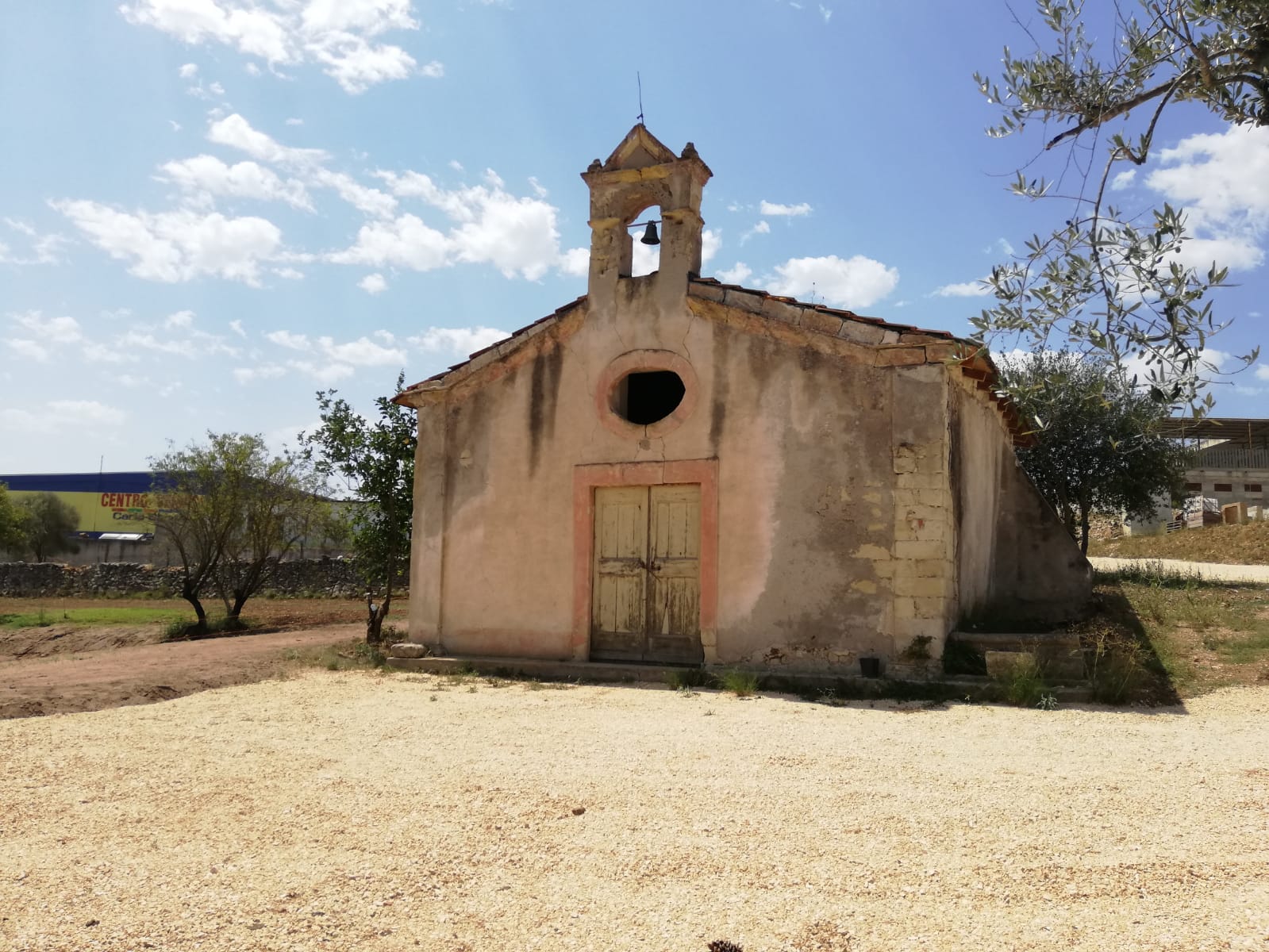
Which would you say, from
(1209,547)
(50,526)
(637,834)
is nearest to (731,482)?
(637,834)

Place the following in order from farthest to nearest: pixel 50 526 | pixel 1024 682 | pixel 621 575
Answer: pixel 50 526, pixel 621 575, pixel 1024 682

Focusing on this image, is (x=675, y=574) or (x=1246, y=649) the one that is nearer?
(x=1246, y=649)

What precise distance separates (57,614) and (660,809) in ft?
71.6

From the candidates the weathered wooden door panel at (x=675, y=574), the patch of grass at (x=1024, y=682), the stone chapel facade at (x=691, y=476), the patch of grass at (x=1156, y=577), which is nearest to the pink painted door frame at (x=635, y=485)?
the stone chapel facade at (x=691, y=476)

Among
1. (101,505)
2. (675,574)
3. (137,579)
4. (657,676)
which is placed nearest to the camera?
(657,676)

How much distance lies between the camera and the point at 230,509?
60.6ft

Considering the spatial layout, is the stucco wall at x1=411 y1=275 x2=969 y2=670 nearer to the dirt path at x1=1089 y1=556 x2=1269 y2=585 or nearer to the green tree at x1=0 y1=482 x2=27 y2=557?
the dirt path at x1=1089 y1=556 x2=1269 y2=585

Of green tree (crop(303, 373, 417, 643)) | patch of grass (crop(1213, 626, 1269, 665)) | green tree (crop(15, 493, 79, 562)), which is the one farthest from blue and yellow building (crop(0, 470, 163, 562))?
patch of grass (crop(1213, 626, 1269, 665))

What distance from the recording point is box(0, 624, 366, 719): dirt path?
8.28 meters

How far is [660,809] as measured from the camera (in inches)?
190

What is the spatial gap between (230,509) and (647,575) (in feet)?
37.3

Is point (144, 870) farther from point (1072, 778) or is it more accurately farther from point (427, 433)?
point (427, 433)

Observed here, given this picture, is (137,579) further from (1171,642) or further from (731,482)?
(1171,642)

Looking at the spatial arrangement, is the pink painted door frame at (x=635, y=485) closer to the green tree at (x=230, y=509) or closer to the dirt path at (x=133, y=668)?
the dirt path at (x=133, y=668)
